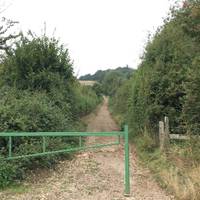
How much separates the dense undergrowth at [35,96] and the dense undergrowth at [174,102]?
9.90 feet

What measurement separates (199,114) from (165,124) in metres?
2.60

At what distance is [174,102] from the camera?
17000 mm

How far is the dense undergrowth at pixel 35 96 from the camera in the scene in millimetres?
12625

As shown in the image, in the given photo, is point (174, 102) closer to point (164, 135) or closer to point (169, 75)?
point (169, 75)

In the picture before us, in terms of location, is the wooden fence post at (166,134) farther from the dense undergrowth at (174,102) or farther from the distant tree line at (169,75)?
the distant tree line at (169,75)

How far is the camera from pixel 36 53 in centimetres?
2139

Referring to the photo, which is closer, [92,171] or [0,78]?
[92,171]

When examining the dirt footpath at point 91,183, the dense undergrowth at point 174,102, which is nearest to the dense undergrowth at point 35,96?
the dirt footpath at point 91,183

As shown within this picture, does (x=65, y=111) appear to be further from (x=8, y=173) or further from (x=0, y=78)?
(x=8, y=173)

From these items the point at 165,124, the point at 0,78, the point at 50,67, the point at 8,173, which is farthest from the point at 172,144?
the point at 0,78

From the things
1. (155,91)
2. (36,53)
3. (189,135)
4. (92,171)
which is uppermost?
(36,53)

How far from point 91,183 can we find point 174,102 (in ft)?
22.7

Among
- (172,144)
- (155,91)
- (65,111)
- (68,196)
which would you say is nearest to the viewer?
(68,196)

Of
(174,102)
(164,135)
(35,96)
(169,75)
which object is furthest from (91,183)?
(35,96)
